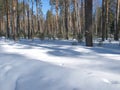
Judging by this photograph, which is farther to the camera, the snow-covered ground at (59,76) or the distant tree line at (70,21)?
the distant tree line at (70,21)

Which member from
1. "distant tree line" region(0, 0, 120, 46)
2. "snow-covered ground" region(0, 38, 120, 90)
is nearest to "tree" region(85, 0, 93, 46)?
"distant tree line" region(0, 0, 120, 46)

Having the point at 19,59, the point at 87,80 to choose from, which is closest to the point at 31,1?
the point at 19,59

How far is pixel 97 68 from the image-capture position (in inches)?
183

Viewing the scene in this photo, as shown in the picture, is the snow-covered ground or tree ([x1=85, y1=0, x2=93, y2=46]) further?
tree ([x1=85, y1=0, x2=93, y2=46])

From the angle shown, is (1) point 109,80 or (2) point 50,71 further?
(2) point 50,71

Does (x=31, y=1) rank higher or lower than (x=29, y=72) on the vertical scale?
higher

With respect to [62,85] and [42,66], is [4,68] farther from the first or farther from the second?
[62,85]

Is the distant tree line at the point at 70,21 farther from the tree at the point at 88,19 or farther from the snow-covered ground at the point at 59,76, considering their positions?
the snow-covered ground at the point at 59,76

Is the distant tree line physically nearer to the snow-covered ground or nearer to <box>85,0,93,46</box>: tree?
<box>85,0,93,46</box>: tree

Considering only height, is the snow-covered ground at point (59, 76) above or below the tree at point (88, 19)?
below

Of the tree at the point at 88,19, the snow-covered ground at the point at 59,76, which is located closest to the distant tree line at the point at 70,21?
the tree at the point at 88,19

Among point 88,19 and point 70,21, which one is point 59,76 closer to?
point 88,19

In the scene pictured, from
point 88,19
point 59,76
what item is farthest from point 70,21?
point 59,76

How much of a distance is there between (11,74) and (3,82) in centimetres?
23
